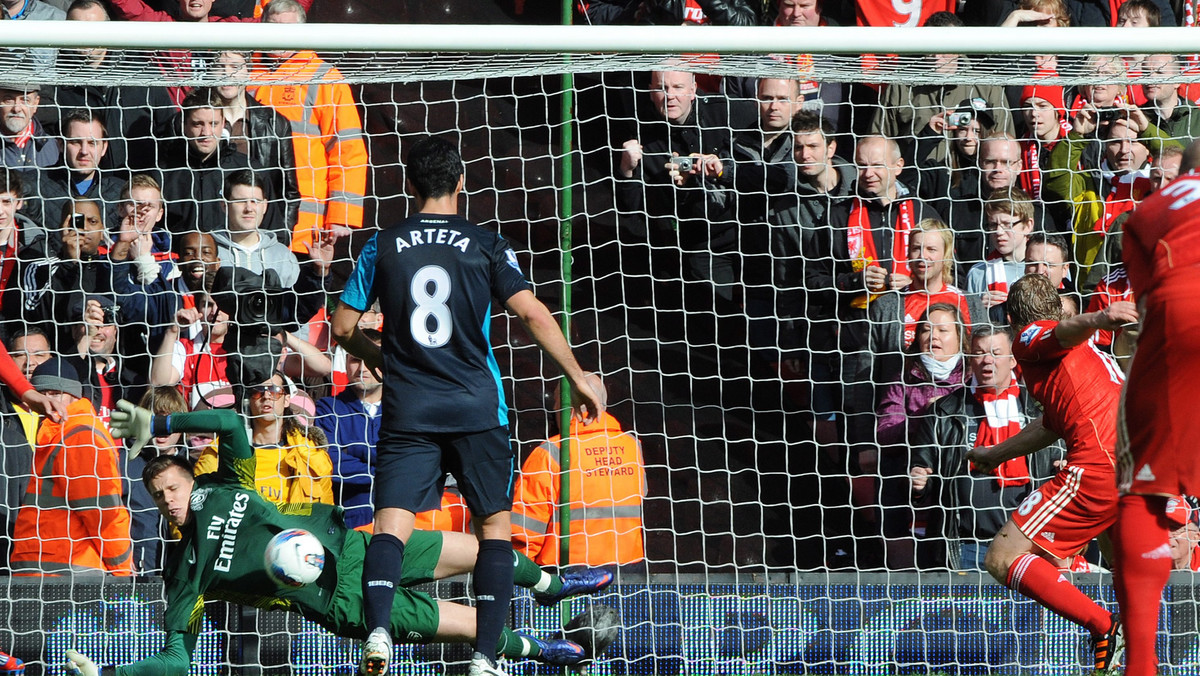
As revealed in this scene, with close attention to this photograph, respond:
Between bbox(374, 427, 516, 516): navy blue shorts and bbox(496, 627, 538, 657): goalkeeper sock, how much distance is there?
2.64 feet

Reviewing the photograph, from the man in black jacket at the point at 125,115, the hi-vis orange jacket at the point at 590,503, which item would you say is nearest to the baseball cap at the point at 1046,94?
the hi-vis orange jacket at the point at 590,503

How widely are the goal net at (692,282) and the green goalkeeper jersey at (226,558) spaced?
2.47 ft

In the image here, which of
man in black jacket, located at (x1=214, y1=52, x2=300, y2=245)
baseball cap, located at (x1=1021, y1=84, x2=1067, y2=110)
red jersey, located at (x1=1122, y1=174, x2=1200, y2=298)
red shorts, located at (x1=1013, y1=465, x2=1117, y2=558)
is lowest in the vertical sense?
red shorts, located at (x1=1013, y1=465, x2=1117, y2=558)

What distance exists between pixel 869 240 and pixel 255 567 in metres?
3.52

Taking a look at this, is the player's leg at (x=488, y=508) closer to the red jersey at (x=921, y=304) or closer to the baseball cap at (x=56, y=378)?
the baseball cap at (x=56, y=378)

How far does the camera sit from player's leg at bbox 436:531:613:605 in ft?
17.7

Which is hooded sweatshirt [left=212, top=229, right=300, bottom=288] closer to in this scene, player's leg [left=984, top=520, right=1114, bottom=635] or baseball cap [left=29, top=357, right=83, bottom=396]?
baseball cap [left=29, top=357, right=83, bottom=396]

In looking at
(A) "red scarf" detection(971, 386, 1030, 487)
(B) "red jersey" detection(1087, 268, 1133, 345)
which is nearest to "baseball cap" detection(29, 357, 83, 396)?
(A) "red scarf" detection(971, 386, 1030, 487)

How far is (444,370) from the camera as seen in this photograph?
465cm

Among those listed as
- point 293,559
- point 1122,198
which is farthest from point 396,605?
point 1122,198

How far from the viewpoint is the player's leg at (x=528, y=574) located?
541 centimetres

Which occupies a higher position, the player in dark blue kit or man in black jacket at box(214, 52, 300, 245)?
man in black jacket at box(214, 52, 300, 245)

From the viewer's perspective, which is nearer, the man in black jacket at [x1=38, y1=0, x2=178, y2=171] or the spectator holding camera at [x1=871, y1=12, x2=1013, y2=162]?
the man in black jacket at [x1=38, y1=0, x2=178, y2=171]

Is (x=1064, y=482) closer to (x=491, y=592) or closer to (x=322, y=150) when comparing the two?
(x=491, y=592)
